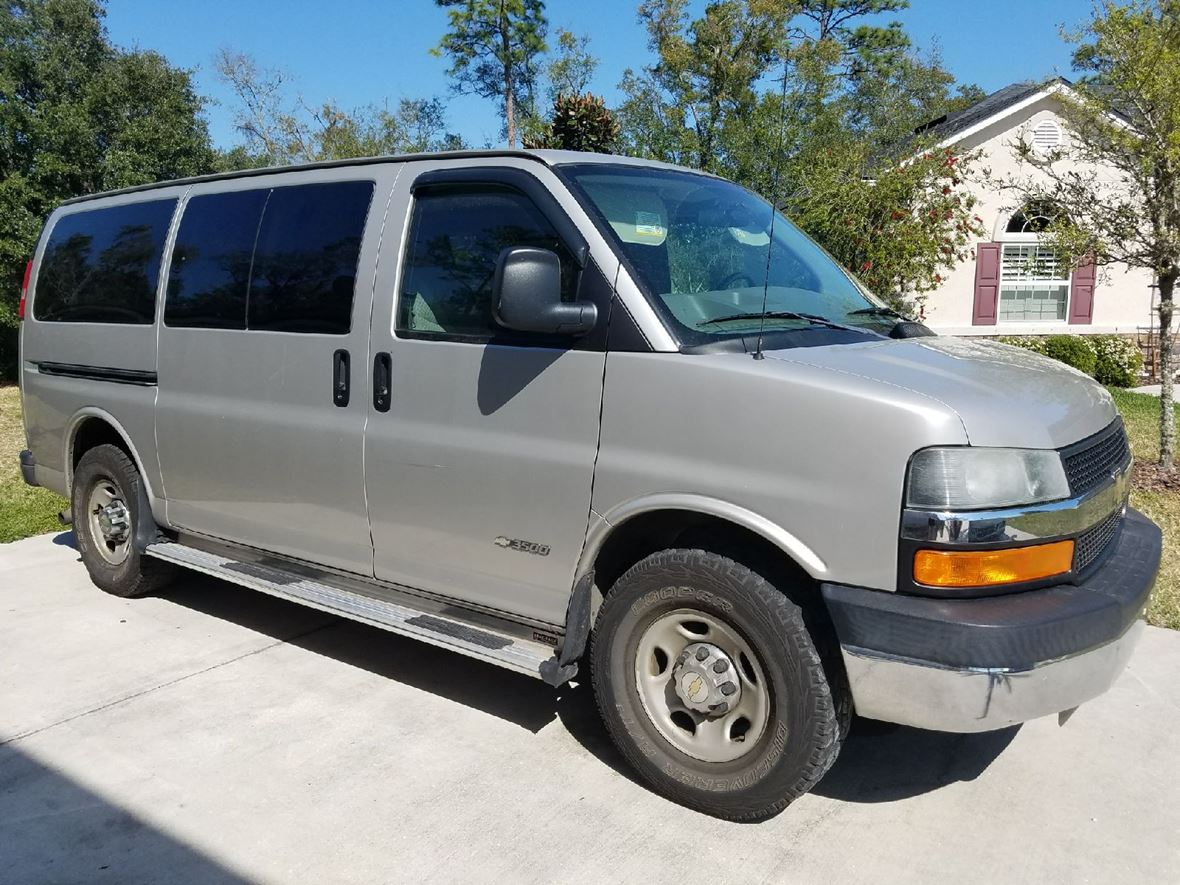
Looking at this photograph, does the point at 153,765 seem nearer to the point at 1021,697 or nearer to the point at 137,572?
the point at 137,572

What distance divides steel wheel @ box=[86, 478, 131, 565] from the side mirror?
3275mm

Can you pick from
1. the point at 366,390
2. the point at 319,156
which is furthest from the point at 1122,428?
the point at 319,156

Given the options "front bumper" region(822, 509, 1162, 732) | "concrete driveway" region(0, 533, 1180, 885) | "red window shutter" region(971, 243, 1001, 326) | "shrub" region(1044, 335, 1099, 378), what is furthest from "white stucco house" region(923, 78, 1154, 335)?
"front bumper" region(822, 509, 1162, 732)

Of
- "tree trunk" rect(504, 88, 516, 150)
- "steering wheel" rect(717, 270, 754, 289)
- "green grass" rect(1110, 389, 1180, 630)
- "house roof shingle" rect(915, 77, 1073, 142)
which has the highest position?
"tree trunk" rect(504, 88, 516, 150)

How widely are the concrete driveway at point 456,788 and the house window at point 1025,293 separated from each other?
15.1 m

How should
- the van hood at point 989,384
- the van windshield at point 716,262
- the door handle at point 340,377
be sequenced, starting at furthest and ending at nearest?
the door handle at point 340,377 → the van windshield at point 716,262 → the van hood at point 989,384

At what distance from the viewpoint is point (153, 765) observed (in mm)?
3572

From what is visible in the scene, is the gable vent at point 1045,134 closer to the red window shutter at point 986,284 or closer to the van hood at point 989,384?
the red window shutter at point 986,284

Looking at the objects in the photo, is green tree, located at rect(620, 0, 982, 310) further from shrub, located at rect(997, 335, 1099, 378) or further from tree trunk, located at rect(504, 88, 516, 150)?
tree trunk, located at rect(504, 88, 516, 150)

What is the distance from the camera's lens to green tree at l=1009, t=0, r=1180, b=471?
7008 millimetres

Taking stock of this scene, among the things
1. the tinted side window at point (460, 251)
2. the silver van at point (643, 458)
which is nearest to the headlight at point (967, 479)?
the silver van at point (643, 458)

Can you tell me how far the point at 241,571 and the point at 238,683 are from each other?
52 centimetres

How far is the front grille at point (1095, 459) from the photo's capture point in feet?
9.34

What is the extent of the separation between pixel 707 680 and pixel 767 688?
21 centimetres
